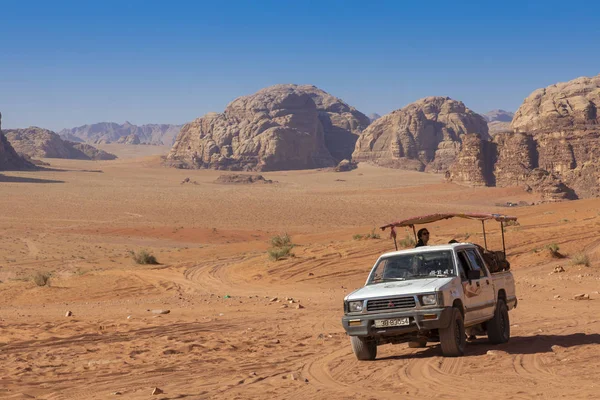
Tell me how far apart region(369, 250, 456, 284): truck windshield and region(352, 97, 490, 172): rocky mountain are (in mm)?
130873

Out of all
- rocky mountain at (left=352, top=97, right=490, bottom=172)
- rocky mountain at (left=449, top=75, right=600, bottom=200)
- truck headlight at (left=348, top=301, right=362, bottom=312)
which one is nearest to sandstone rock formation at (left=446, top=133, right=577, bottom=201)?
rocky mountain at (left=449, top=75, right=600, bottom=200)

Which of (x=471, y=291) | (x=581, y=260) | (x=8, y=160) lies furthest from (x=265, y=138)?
(x=471, y=291)

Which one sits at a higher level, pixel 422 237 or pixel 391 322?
pixel 422 237

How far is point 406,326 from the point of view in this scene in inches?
398

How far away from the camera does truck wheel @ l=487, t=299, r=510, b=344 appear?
37.9ft

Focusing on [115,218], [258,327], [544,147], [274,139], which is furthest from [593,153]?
[274,139]

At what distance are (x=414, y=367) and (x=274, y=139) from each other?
142 m

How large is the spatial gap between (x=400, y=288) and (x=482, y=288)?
1.68 meters

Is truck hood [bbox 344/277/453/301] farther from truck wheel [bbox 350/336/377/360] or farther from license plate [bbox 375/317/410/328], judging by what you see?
truck wheel [bbox 350/336/377/360]

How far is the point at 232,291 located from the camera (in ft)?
74.0

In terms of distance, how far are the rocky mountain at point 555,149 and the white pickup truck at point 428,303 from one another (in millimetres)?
53902

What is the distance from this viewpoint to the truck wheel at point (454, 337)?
10.2 m

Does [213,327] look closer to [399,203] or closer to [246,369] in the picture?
[246,369]

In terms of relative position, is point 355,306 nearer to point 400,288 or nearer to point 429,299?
point 400,288
